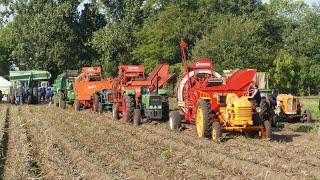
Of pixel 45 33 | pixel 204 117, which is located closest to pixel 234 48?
pixel 45 33

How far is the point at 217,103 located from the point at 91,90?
45.2 feet

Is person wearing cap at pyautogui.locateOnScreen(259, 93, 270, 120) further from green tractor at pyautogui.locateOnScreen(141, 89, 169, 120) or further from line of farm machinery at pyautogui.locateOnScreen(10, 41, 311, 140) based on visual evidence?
green tractor at pyautogui.locateOnScreen(141, 89, 169, 120)

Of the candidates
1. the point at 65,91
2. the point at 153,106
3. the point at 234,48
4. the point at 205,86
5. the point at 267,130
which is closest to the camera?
the point at 267,130

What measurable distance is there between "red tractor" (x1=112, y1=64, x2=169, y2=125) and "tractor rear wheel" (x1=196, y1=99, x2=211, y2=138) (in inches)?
165

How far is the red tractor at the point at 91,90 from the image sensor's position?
25.8m

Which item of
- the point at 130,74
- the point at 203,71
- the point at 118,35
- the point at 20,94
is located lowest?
the point at 20,94

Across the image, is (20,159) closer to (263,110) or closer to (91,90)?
(263,110)

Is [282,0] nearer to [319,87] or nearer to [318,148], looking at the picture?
[319,87]

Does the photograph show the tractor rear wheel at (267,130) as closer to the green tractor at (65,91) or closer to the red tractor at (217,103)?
the red tractor at (217,103)

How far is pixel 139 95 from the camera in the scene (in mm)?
20094

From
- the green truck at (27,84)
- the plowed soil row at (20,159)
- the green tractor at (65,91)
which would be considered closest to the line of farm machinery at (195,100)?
the green tractor at (65,91)

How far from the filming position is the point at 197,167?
33.0 ft

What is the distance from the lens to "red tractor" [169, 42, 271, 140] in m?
13.7

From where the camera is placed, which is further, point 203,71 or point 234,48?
point 234,48
